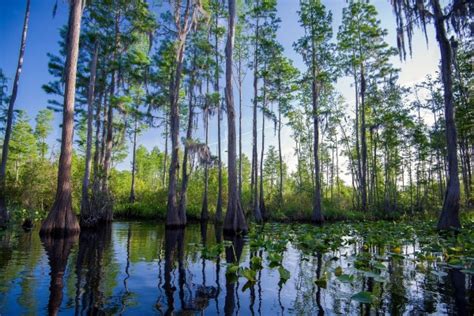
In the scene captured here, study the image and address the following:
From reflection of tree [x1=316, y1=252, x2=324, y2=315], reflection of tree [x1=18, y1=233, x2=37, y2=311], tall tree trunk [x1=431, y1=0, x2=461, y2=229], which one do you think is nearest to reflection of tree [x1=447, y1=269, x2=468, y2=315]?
reflection of tree [x1=316, y1=252, x2=324, y2=315]

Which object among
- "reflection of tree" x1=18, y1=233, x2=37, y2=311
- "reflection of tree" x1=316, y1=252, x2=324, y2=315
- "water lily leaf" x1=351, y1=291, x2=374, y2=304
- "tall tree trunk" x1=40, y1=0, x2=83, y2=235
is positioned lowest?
"reflection of tree" x1=316, y1=252, x2=324, y2=315

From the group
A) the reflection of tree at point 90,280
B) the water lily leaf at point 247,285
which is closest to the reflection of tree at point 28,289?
the reflection of tree at point 90,280

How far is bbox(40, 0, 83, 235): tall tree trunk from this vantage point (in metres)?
8.38

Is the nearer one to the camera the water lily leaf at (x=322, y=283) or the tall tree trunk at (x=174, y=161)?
the water lily leaf at (x=322, y=283)

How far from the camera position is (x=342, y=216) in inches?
780

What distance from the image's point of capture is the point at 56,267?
4477mm

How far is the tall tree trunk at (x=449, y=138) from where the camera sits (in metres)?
9.35

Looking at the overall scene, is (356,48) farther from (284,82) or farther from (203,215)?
(203,215)

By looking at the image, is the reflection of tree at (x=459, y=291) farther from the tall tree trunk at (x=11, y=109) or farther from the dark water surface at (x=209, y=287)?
the tall tree trunk at (x=11, y=109)

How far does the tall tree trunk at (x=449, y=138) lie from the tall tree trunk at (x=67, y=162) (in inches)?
487

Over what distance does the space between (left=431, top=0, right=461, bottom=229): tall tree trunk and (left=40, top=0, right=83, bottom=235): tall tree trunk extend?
12375mm

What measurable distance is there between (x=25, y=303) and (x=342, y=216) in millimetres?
19814

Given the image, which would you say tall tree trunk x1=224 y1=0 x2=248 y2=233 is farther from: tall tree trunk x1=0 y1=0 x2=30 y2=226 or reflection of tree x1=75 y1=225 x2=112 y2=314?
tall tree trunk x1=0 y1=0 x2=30 y2=226

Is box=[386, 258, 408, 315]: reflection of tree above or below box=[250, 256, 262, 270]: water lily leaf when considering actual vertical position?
below
